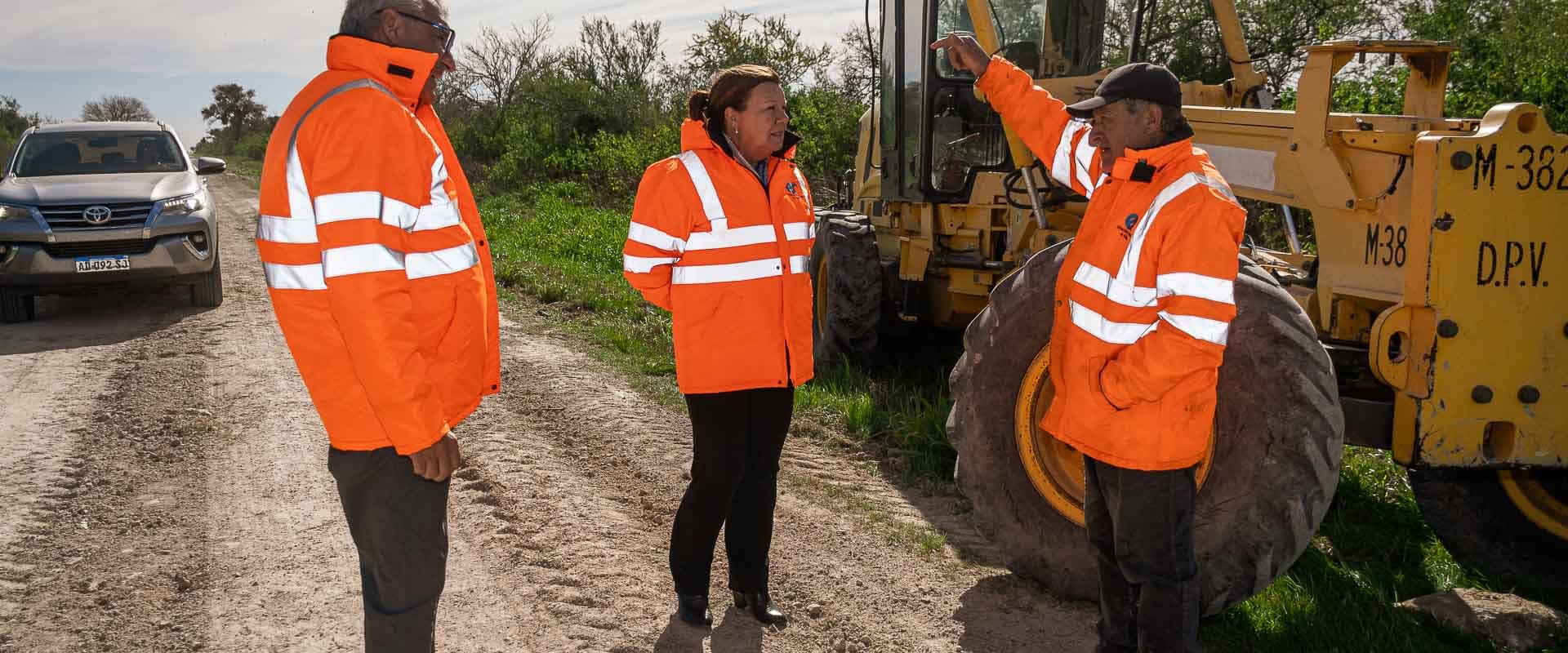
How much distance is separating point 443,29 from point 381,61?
194 mm

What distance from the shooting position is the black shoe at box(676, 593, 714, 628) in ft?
13.2

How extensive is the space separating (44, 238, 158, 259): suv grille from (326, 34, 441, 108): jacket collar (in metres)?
8.54

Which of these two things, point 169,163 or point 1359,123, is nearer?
point 1359,123

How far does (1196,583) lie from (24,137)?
11.9m

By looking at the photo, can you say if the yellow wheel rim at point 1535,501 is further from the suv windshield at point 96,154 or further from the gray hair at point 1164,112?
the suv windshield at point 96,154

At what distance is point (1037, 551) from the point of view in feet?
14.1

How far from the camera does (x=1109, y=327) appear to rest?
3.19 metres

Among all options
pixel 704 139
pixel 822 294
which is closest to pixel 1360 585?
pixel 704 139

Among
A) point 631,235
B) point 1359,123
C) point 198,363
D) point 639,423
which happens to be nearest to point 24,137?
point 198,363

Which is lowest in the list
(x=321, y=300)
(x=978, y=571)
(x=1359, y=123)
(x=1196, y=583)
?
(x=978, y=571)

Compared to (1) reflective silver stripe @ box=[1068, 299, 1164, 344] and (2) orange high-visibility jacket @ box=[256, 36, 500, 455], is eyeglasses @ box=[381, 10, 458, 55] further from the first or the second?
(1) reflective silver stripe @ box=[1068, 299, 1164, 344]

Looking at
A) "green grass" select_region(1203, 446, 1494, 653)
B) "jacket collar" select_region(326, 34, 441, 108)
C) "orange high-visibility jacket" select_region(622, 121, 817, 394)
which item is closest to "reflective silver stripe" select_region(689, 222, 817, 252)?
"orange high-visibility jacket" select_region(622, 121, 817, 394)

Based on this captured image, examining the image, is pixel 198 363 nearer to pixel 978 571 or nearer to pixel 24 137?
pixel 24 137

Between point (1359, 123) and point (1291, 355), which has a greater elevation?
point (1359, 123)
